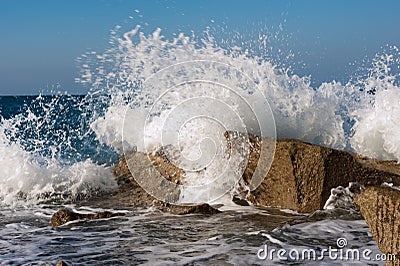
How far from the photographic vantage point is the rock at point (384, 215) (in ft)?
7.73

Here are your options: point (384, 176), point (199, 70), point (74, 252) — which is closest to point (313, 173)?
point (384, 176)

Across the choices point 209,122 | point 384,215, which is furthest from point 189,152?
point 384,215

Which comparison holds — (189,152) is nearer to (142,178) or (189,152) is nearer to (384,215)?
(142,178)

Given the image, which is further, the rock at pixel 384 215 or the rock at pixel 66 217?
the rock at pixel 66 217

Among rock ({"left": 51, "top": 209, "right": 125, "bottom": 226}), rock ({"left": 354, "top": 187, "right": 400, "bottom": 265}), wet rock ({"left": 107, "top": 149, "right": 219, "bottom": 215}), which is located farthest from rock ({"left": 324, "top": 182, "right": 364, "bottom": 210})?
rock ({"left": 354, "top": 187, "right": 400, "bottom": 265})

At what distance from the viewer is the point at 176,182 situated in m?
6.66

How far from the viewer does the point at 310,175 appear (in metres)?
5.34

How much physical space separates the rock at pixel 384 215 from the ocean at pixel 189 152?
112 cm

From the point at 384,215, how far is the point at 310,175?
2.97 m

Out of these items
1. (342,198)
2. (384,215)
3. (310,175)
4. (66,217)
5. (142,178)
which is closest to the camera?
(384,215)

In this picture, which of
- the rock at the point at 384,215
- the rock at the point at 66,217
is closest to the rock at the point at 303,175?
the rock at the point at 66,217

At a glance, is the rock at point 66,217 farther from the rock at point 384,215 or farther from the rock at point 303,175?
the rock at point 384,215

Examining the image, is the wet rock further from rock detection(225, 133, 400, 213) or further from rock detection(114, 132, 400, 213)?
rock detection(225, 133, 400, 213)

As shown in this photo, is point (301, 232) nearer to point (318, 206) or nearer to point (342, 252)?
point (342, 252)
